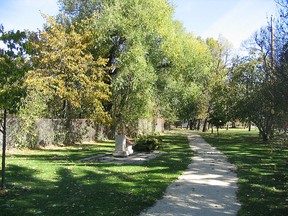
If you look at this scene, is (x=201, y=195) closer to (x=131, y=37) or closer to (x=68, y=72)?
(x=68, y=72)

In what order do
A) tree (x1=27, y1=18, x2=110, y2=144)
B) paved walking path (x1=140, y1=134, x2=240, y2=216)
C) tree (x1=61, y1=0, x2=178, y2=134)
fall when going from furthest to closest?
tree (x1=61, y1=0, x2=178, y2=134) → tree (x1=27, y1=18, x2=110, y2=144) → paved walking path (x1=140, y1=134, x2=240, y2=216)

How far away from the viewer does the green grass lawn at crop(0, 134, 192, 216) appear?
6839mm

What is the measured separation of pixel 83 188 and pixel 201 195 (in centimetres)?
309

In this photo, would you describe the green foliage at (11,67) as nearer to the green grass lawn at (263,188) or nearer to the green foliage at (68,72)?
the green grass lawn at (263,188)

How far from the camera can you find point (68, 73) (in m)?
22.1

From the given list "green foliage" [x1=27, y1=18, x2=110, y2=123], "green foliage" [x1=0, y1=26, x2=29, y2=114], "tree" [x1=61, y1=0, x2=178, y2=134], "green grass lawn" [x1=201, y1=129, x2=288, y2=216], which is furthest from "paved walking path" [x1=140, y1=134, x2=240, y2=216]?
"tree" [x1=61, y1=0, x2=178, y2=134]

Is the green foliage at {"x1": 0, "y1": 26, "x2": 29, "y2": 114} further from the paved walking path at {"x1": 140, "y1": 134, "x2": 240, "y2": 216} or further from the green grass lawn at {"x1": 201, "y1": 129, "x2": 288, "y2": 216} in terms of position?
the green grass lawn at {"x1": 201, "y1": 129, "x2": 288, "y2": 216}

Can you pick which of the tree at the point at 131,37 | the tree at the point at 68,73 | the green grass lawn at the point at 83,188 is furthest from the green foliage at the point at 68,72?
the green grass lawn at the point at 83,188

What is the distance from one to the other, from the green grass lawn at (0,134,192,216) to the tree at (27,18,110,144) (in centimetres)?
904

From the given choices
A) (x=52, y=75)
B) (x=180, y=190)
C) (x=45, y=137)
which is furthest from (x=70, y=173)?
(x=52, y=75)

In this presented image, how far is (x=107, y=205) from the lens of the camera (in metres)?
7.11

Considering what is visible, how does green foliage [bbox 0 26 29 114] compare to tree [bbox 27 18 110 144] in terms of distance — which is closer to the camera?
green foliage [bbox 0 26 29 114]

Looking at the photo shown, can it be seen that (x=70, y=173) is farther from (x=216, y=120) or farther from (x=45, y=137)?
(x=216, y=120)

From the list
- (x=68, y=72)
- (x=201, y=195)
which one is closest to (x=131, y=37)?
(x=68, y=72)
